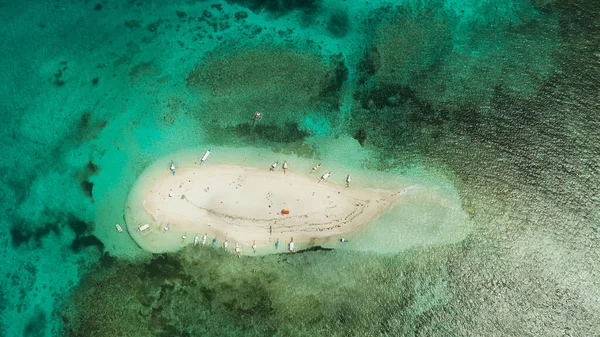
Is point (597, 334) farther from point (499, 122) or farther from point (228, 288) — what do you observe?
point (228, 288)

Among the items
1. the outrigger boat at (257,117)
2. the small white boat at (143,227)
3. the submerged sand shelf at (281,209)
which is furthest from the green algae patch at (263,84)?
the small white boat at (143,227)

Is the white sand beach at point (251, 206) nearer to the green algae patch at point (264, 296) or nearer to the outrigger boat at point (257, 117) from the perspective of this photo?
the green algae patch at point (264, 296)

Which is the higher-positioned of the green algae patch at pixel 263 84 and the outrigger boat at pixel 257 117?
the green algae patch at pixel 263 84

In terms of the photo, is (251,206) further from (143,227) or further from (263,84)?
(263,84)

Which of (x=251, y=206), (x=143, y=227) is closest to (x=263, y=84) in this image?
(x=251, y=206)

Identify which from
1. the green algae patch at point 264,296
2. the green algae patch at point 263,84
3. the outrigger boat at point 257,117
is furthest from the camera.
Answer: the green algae patch at point 263,84

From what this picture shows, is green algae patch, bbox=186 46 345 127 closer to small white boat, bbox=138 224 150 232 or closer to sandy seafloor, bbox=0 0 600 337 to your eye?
sandy seafloor, bbox=0 0 600 337

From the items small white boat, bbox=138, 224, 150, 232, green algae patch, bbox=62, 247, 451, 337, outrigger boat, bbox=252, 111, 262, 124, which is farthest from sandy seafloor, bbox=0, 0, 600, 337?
small white boat, bbox=138, 224, 150, 232
